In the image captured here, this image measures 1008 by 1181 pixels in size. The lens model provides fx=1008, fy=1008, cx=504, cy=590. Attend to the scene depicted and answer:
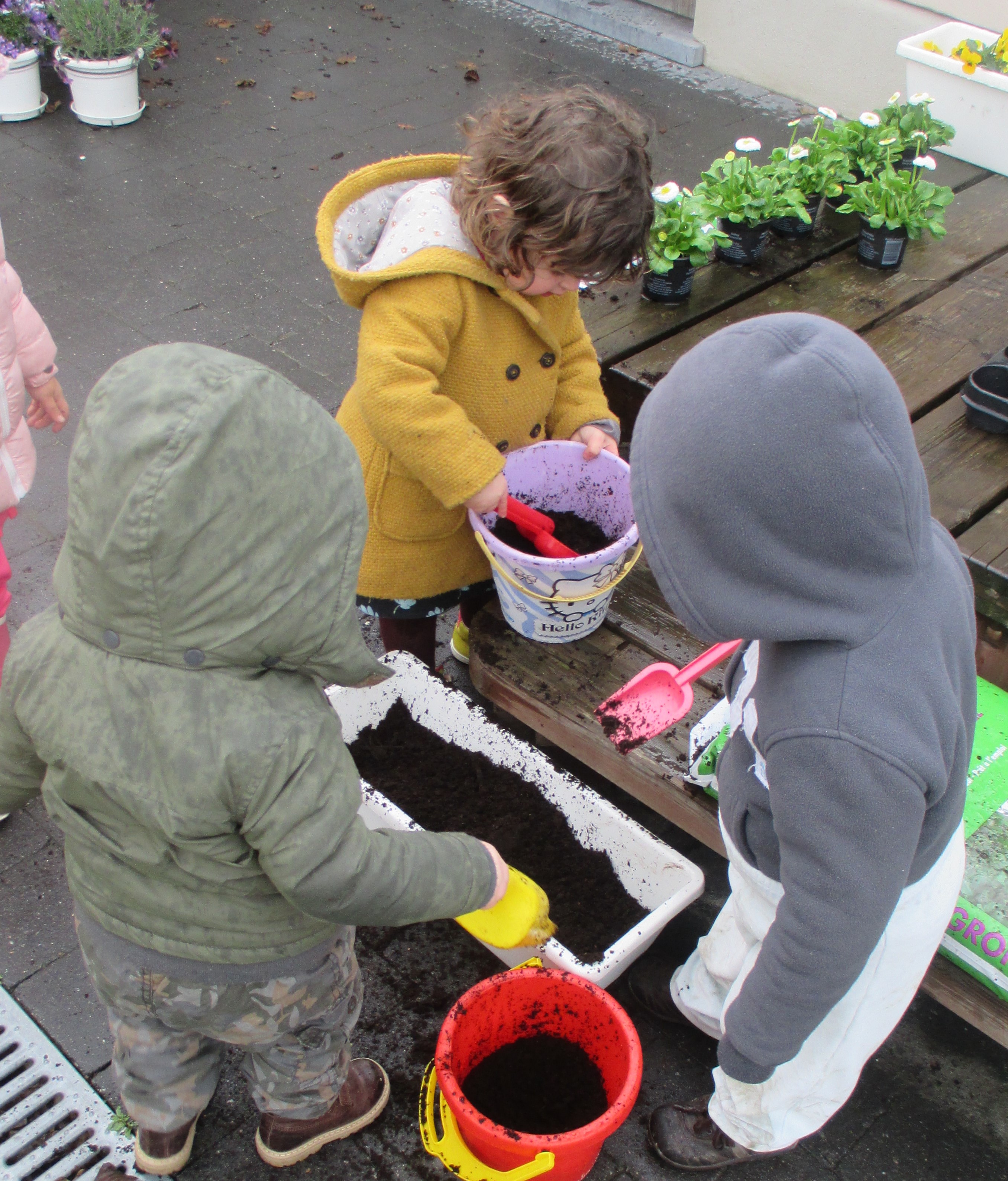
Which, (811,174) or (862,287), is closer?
(862,287)

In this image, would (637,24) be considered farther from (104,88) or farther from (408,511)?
(408,511)

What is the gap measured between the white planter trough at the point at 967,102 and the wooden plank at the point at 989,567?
2.18 metres

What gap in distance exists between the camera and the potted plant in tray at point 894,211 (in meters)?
2.94

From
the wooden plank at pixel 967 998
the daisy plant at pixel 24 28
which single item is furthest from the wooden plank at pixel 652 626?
the daisy plant at pixel 24 28

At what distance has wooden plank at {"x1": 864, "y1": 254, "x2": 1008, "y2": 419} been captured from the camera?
2615 mm

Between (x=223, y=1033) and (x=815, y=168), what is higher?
(x=815, y=168)

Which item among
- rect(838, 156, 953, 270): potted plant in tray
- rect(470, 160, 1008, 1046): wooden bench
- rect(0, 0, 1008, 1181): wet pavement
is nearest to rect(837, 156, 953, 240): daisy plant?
rect(838, 156, 953, 270): potted plant in tray

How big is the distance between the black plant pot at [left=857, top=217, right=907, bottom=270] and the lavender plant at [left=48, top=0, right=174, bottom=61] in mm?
3957

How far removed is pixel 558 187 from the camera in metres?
1.79

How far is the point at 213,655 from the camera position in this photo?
1.23 meters

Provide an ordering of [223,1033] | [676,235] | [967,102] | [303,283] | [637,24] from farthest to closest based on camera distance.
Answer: [637,24] < [303,283] < [967,102] < [676,235] < [223,1033]

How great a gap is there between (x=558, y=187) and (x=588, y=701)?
1.02 meters

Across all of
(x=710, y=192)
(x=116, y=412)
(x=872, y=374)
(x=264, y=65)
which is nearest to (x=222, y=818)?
(x=116, y=412)

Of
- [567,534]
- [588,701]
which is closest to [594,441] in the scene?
[567,534]
